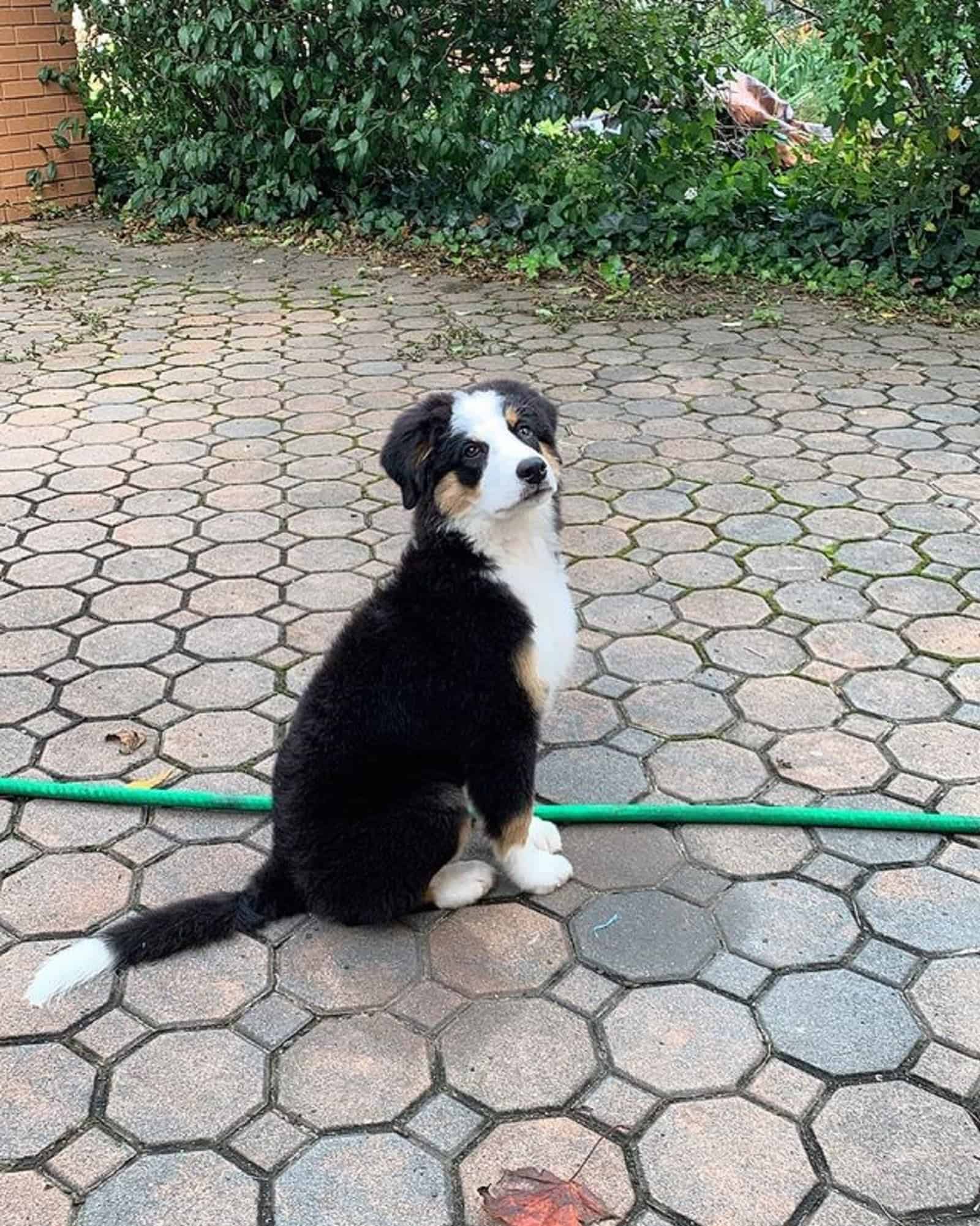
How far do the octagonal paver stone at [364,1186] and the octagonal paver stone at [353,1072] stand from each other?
70 millimetres

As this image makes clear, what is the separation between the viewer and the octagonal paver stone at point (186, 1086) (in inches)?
102

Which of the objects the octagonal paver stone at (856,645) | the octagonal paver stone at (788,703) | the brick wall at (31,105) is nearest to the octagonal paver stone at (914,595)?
the octagonal paver stone at (856,645)

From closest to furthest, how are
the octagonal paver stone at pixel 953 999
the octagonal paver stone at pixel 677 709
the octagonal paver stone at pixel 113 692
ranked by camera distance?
the octagonal paver stone at pixel 953 999, the octagonal paver stone at pixel 677 709, the octagonal paver stone at pixel 113 692

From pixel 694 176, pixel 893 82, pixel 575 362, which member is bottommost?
pixel 575 362

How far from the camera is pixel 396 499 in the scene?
19.2ft

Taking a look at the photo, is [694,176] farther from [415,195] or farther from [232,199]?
[232,199]

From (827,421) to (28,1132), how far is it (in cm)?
Result: 546

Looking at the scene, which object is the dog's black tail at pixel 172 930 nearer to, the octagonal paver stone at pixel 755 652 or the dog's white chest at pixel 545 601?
the dog's white chest at pixel 545 601

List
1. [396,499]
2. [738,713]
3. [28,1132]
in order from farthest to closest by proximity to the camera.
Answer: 1. [396,499]
2. [738,713]
3. [28,1132]

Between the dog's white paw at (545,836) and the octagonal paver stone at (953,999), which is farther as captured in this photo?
the dog's white paw at (545,836)

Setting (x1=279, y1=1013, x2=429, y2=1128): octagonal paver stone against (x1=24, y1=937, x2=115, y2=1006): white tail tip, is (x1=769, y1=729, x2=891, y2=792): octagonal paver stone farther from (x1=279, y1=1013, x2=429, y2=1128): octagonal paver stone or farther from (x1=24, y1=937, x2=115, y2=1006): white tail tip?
(x1=24, y1=937, x2=115, y2=1006): white tail tip

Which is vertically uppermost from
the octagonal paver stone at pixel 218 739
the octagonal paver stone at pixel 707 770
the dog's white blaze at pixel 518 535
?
the dog's white blaze at pixel 518 535

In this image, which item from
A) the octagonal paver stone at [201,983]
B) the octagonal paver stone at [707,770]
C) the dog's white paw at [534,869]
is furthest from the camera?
the octagonal paver stone at [707,770]

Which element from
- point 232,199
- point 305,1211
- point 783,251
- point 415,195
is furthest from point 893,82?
point 305,1211
